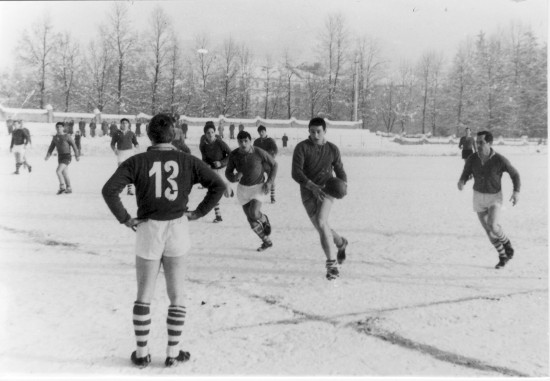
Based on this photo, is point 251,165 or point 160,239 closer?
point 160,239

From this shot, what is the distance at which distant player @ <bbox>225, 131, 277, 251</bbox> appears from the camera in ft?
25.2

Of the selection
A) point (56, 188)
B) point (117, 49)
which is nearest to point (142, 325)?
point (56, 188)

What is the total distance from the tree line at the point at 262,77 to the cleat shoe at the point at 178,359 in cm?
2110

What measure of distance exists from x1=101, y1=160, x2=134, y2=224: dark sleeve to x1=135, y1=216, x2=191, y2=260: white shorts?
0.17 metres

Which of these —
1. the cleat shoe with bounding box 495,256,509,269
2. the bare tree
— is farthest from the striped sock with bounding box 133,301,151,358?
the bare tree

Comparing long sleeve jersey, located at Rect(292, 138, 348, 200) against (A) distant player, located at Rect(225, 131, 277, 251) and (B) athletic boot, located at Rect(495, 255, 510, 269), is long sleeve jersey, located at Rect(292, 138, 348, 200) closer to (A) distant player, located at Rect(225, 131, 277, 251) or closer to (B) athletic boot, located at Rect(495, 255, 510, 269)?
(A) distant player, located at Rect(225, 131, 277, 251)

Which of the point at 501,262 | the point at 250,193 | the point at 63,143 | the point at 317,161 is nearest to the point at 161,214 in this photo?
the point at 317,161

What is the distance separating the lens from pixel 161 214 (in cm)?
373

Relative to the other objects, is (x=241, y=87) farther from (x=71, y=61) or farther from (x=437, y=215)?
(x=437, y=215)

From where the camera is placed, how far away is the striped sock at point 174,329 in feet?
12.3

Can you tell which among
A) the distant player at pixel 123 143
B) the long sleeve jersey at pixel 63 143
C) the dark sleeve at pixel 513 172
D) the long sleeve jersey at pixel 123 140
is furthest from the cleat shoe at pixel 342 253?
the long sleeve jersey at pixel 63 143

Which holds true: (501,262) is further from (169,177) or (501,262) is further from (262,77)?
(262,77)

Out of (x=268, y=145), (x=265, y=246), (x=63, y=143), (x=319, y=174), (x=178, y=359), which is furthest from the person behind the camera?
(x=63, y=143)

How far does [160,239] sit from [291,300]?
2012 millimetres
